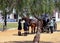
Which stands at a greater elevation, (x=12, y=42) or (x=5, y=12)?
Answer: (x=5, y=12)

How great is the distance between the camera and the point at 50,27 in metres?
26.1

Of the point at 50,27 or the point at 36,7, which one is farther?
the point at 50,27

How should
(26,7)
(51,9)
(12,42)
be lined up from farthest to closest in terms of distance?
(12,42)
(51,9)
(26,7)

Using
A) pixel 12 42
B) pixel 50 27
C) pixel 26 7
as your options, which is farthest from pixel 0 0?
pixel 50 27

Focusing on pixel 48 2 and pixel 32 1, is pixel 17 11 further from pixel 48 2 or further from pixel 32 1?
pixel 48 2

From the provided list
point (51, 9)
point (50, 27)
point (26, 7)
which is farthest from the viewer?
point (50, 27)

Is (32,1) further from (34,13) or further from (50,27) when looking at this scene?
(50,27)

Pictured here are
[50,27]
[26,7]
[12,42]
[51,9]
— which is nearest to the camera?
[26,7]

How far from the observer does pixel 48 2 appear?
13820 mm

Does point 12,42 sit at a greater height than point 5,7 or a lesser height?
lesser

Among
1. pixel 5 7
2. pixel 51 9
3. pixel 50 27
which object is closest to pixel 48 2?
pixel 51 9

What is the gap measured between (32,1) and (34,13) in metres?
0.86

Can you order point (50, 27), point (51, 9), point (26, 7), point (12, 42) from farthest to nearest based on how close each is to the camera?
point (50, 27) → point (12, 42) → point (51, 9) → point (26, 7)

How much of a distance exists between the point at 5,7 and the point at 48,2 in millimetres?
2456
